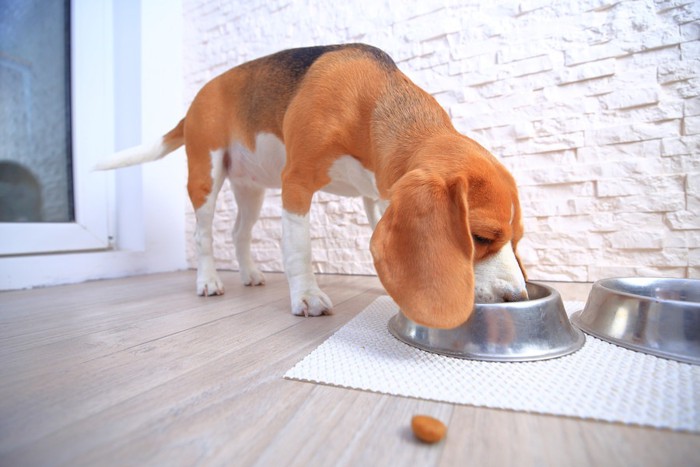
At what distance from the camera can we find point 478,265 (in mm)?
926

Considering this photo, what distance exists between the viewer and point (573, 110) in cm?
195

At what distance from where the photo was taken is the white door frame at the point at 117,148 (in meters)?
2.33

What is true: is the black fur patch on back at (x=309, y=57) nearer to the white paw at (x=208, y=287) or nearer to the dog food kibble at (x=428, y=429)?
the white paw at (x=208, y=287)

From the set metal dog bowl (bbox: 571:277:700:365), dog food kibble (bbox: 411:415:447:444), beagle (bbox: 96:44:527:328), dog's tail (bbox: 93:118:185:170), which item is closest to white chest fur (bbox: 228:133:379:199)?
beagle (bbox: 96:44:527:328)

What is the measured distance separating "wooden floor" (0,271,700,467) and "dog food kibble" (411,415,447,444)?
14mm

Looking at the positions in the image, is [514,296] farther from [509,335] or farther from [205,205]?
[205,205]

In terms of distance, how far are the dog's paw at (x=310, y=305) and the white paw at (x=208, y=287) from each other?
0.63m

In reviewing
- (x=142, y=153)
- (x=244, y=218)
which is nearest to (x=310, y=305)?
(x=244, y=218)

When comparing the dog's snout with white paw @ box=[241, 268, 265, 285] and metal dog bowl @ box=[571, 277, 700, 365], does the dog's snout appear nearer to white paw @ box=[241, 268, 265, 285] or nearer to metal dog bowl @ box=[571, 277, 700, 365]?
metal dog bowl @ box=[571, 277, 700, 365]

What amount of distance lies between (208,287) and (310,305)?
72 centimetres

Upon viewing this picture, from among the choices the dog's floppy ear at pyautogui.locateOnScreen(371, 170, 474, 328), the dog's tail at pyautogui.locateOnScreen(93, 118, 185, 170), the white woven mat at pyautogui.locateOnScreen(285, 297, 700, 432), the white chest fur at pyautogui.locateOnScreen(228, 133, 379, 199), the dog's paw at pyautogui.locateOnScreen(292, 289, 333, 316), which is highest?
A: the dog's tail at pyautogui.locateOnScreen(93, 118, 185, 170)

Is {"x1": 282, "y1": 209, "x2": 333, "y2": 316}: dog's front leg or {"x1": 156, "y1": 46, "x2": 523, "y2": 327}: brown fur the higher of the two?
{"x1": 156, "y1": 46, "x2": 523, "y2": 327}: brown fur

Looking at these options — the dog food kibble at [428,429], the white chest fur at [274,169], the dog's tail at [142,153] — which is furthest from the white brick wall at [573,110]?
the dog food kibble at [428,429]

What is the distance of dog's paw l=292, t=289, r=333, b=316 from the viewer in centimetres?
127
